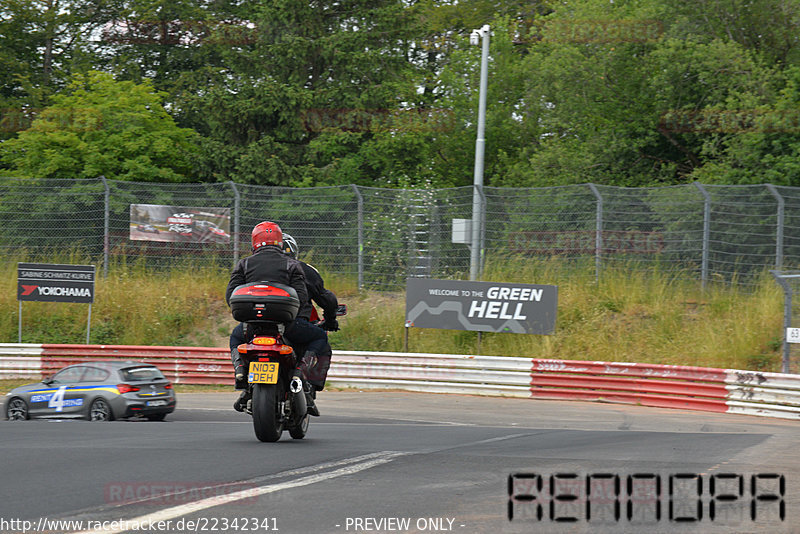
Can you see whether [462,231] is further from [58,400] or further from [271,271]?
[271,271]

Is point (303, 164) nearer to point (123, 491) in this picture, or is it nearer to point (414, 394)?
point (414, 394)

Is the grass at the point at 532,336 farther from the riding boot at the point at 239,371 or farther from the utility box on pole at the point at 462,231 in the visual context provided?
the riding boot at the point at 239,371

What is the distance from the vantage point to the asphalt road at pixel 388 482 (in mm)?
5535

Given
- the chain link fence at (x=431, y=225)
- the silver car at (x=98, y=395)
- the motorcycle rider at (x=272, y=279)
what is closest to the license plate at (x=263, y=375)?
the motorcycle rider at (x=272, y=279)

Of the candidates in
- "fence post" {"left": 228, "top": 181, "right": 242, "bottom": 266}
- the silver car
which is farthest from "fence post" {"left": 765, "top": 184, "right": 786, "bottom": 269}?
the silver car

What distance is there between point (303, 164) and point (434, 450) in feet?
98.9

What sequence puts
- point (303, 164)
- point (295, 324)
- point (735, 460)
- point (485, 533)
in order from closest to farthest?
point (485, 533), point (735, 460), point (295, 324), point (303, 164)

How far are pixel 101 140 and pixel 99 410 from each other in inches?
781

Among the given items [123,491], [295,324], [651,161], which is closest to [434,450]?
[295,324]

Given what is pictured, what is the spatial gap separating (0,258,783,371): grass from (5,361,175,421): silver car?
Answer: 8.72 metres

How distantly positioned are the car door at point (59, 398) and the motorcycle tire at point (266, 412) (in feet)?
28.9

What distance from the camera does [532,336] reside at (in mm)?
23031

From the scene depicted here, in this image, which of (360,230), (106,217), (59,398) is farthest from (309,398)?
(106,217)

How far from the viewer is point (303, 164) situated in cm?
3778
